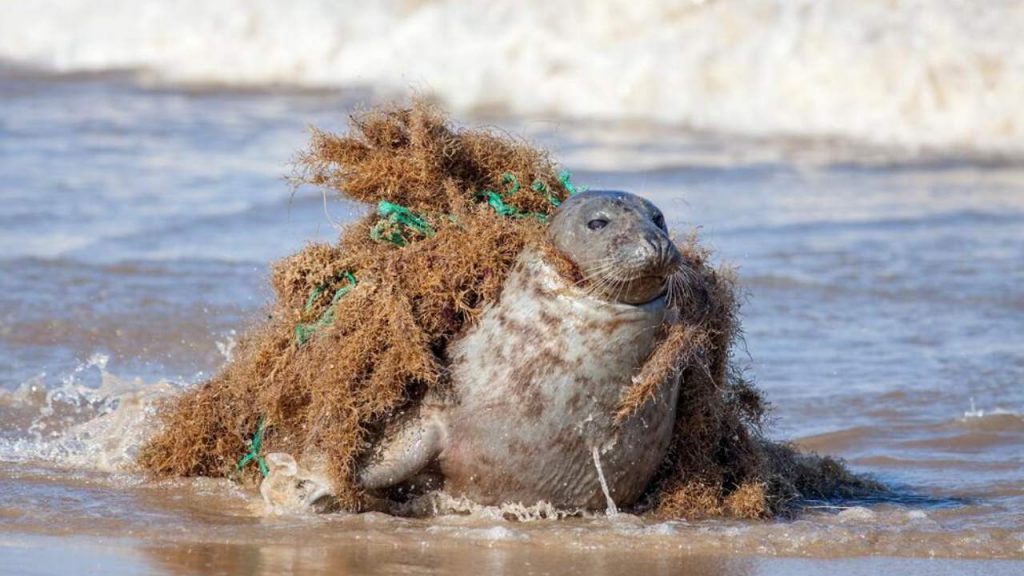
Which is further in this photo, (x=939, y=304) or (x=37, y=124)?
(x=37, y=124)

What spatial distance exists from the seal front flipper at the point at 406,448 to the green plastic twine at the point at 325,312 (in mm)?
460

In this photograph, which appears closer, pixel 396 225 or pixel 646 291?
pixel 646 291

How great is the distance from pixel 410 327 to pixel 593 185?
9.12 meters

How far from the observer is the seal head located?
187 inches

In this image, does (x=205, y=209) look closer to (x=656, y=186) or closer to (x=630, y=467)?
(x=656, y=186)

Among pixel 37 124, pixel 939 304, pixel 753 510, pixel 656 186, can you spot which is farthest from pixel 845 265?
pixel 37 124

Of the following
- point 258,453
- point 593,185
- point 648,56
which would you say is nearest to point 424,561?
point 258,453

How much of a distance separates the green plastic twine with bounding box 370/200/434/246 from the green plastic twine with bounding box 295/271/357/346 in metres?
0.18

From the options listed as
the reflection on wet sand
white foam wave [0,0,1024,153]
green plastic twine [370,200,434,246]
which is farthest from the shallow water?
white foam wave [0,0,1024,153]

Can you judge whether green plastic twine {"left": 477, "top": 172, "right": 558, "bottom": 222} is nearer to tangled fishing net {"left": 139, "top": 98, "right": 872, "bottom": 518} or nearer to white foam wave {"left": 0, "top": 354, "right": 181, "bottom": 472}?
tangled fishing net {"left": 139, "top": 98, "right": 872, "bottom": 518}

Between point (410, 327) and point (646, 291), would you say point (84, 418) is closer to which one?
point (410, 327)

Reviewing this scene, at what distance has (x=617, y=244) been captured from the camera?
4.78 meters

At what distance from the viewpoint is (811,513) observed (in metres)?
5.68

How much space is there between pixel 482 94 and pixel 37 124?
638cm
